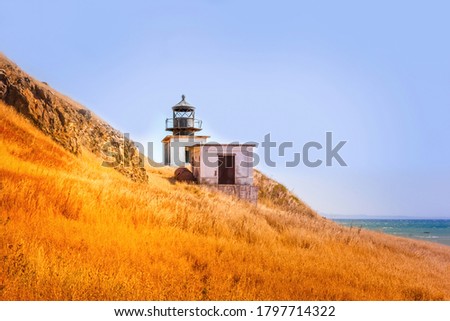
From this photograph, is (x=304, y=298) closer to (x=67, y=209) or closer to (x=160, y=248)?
(x=160, y=248)

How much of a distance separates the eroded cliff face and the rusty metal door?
28.9 ft

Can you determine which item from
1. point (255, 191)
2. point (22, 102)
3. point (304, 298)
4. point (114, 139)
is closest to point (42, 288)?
point (304, 298)

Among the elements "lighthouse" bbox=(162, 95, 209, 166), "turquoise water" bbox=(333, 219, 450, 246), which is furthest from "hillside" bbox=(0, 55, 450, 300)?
"lighthouse" bbox=(162, 95, 209, 166)

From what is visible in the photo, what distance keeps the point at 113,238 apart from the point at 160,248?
73 centimetres

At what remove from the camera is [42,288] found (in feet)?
15.9

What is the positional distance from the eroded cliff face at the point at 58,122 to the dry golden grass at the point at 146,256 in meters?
5.72

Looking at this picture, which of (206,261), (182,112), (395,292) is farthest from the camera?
(182,112)

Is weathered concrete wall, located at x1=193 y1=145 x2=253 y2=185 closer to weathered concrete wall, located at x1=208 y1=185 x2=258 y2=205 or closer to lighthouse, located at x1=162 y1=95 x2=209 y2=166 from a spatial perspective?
weathered concrete wall, located at x1=208 y1=185 x2=258 y2=205

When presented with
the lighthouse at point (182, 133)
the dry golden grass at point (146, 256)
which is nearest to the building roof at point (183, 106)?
the lighthouse at point (182, 133)

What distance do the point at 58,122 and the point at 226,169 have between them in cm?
1516

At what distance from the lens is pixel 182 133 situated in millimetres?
41000

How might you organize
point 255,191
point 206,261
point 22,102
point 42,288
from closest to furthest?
point 42,288, point 206,261, point 22,102, point 255,191

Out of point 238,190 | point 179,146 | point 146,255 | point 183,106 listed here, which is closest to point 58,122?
point 146,255

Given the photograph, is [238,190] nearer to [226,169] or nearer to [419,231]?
[226,169]
